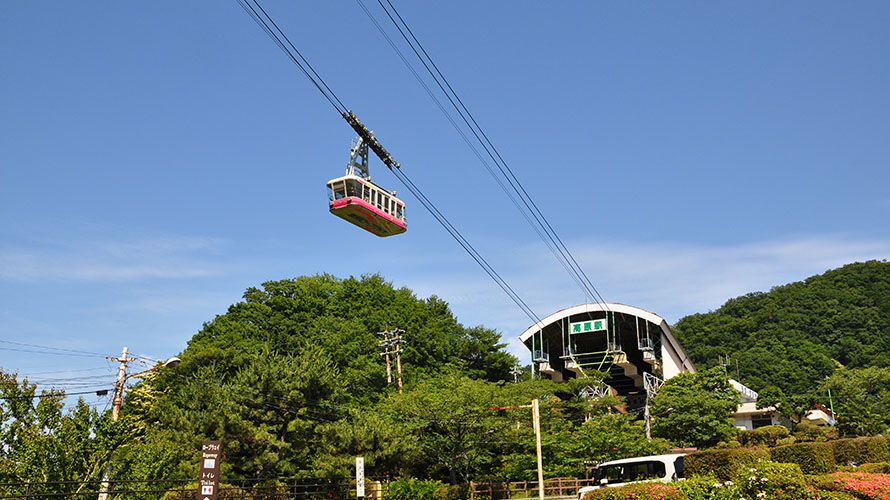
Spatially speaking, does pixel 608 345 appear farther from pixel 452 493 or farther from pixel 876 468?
pixel 876 468

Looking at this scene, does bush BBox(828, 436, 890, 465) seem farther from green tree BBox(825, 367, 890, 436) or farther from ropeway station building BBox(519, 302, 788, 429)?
green tree BBox(825, 367, 890, 436)

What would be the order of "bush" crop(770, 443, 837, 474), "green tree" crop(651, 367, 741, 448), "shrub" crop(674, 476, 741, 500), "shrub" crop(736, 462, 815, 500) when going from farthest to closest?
"green tree" crop(651, 367, 741, 448)
"bush" crop(770, 443, 837, 474)
"shrub" crop(674, 476, 741, 500)
"shrub" crop(736, 462, 815, 500)

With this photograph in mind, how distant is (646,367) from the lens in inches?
2532

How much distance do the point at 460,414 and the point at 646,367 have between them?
34378 mm

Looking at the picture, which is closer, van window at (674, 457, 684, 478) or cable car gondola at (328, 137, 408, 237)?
van window at (674, 457, 684, 478)

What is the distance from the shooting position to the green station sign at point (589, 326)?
59.4 meters

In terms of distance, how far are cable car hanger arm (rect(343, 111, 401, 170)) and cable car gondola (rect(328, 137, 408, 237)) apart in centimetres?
122

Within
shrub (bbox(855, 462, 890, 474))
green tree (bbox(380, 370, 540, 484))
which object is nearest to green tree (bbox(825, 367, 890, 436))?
green tree (bbox(380, 370, 540, 484))

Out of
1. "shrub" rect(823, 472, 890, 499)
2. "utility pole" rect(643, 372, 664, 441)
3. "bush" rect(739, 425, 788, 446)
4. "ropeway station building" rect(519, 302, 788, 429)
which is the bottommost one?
"bush" rect(739, 425, 788, 446)

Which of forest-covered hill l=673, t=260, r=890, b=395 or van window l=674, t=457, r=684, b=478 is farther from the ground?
forest-covered hill l=673, t=260, r=890, b=395

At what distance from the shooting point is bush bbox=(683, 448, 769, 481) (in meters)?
20.1

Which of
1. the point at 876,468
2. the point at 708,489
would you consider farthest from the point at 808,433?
the point at 708,489

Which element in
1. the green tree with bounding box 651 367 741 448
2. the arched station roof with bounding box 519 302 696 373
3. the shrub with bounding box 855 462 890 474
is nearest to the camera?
the shrub with bounding box 855 462 890 474

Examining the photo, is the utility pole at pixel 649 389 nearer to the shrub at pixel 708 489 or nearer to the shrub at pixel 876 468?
the shrub at pixel 876 468
